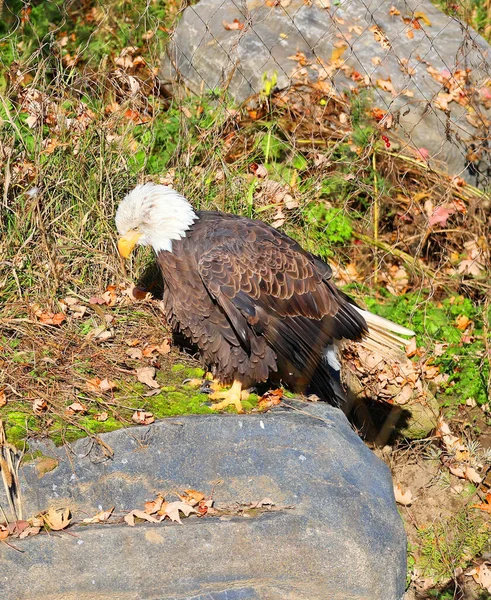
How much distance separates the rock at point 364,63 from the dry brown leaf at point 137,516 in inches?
139

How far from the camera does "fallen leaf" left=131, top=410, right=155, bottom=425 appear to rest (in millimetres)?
3984

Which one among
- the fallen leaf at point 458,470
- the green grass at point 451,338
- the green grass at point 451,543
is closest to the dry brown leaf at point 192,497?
the green grass at point 451,543

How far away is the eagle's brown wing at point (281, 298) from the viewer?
4086mm

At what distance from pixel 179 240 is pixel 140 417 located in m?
0.95

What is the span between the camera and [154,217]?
426cm

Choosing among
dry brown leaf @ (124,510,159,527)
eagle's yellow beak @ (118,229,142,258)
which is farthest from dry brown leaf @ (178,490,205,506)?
eagle's yellow beak @ (118,229,142,258)

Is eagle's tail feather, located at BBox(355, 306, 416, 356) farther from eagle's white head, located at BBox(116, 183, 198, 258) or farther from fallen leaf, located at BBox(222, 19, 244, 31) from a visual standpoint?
fallen leaf, located at BBox(222, 19, 244, 31)

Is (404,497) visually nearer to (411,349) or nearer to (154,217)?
(411,349)

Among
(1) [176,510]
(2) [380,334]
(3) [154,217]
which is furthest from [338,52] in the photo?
(1) [176,510]

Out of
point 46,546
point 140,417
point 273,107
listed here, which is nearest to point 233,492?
point 140,417

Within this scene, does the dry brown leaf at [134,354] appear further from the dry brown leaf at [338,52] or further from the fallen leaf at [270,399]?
the dry brown leaf at [338,52]

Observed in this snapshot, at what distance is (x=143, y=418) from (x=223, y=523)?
2.27ft

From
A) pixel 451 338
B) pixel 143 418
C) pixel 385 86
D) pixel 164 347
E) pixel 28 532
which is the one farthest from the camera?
pixel 385 86

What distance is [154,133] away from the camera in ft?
18.2
